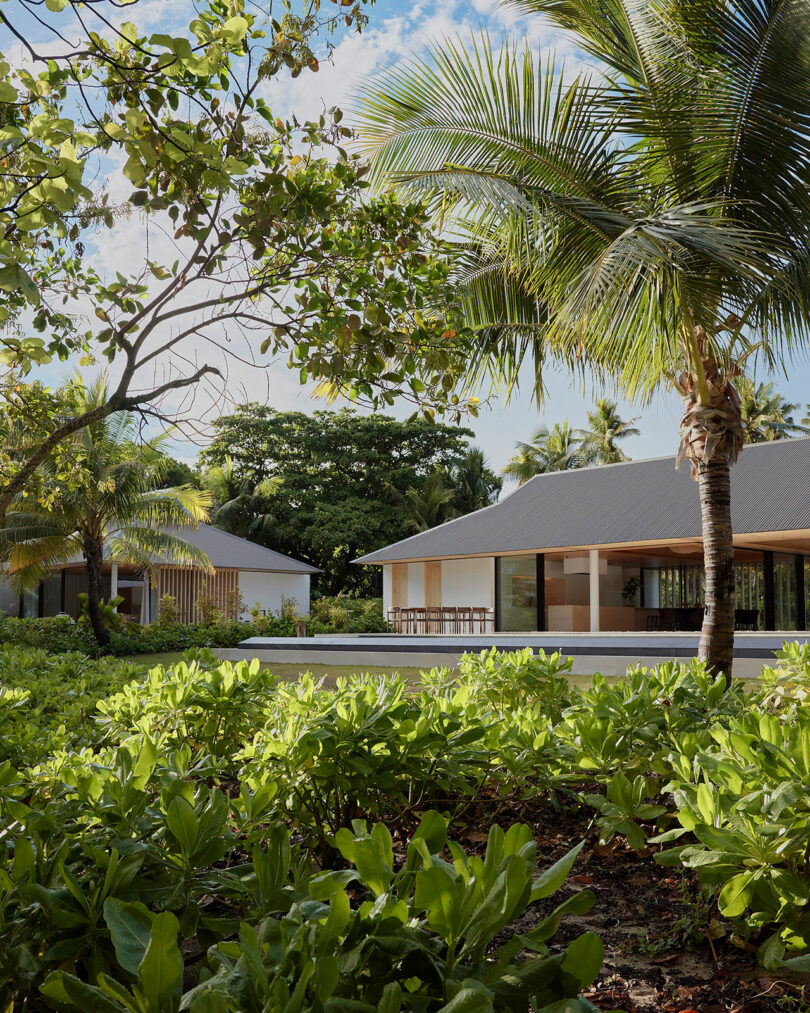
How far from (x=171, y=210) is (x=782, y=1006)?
336cm

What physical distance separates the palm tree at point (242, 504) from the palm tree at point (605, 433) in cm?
1920

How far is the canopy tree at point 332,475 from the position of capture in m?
41.1

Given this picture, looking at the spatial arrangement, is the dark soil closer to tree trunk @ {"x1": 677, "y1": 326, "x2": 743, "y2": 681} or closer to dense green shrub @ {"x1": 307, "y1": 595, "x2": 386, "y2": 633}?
tree trunk @ {"x1": 677, "y1": 326, "x2": 743, "y2": 681}

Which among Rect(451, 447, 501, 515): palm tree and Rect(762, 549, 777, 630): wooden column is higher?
Rect(451, 447, 501, 515): palm tree

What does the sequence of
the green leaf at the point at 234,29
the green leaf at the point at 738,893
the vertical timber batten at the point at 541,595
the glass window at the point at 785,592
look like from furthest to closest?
the glass window at the point at 785,592 → the vertical timber batten at the point at 541,595 → the green leaf at the point at 234,29 → the green leaf at the point at 738,893

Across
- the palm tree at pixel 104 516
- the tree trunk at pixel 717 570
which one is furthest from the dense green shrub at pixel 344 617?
the tree trunk at pixel 717 570

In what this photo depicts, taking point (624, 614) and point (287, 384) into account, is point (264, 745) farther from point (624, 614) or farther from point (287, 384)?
point (624, 614)

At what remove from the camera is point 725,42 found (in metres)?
7.09

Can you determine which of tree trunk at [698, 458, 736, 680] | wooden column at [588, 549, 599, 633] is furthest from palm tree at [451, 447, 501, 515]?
tree trunk at [698, 458, 736, 680]

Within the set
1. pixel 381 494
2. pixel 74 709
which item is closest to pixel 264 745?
pixel 74 709

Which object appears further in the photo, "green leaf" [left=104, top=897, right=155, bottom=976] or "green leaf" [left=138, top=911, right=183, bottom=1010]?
"green leaf" [left=104, top=897, right=155, bottom=976]

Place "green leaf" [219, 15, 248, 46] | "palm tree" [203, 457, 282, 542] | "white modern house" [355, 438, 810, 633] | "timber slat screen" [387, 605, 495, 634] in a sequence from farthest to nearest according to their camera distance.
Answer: "palm tree" [203, 457, 282, 542] < "timber slat screen" [387, 605, 495, 634] < "white modern house" [355, 438, 810, 633] < "green leaf" [219, 15, 248, 46]

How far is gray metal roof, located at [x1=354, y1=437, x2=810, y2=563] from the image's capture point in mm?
19078

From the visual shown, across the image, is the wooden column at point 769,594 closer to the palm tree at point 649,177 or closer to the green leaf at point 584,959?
the palm tree at point 649,177
